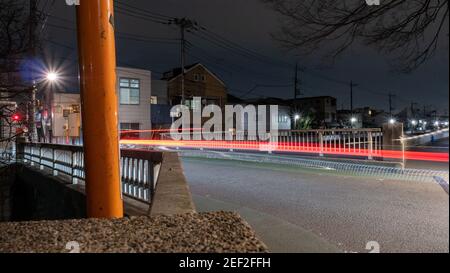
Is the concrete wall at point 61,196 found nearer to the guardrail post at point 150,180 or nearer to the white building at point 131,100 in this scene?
the guardrail post at point 150,180

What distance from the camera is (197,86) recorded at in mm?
48500

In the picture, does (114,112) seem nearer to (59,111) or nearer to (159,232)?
(159,232)

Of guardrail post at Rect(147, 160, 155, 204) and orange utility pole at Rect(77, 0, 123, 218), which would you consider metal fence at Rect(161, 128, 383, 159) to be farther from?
orange utility pole at Rect(77, 0, 123, 218)

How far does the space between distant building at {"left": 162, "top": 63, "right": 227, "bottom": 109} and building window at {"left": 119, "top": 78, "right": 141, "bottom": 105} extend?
28.4 ft

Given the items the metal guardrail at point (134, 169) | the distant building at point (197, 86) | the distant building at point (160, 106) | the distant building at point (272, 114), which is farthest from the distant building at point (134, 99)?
the metal guardrail at point (134, 169)

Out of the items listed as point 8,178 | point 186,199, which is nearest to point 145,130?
point 8,178

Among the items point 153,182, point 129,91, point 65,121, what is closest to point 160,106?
point 129,91

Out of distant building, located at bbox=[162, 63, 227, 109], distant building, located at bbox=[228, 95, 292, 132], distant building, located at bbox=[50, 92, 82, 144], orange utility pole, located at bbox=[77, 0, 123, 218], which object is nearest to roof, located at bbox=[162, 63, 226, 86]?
distant building, located at bbox=[162, 63, 227, 109]

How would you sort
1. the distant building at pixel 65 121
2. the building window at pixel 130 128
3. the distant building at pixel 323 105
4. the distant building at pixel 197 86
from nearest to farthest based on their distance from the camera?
the distant building at pixel 65 121
the building window at pixel 130 128
the distant building at pixel 197 86
the distant building at pixel 323 105

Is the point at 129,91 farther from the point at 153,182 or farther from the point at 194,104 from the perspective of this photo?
the point at 153,182

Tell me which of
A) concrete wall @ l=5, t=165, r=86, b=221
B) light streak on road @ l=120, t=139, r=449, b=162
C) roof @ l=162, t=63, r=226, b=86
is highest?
roof @ l=162, t=63, r=226, b=86

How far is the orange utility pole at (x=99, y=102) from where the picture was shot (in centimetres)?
405

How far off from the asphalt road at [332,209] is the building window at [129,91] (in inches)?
1046

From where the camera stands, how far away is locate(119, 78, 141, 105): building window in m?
35.4
